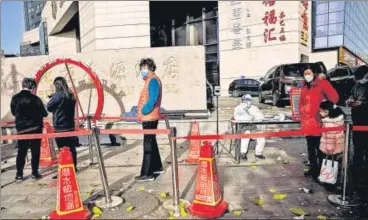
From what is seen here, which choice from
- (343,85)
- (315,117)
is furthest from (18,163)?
(343,85)

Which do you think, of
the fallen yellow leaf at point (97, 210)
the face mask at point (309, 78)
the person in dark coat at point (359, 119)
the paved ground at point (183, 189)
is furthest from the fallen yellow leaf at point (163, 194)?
the person in dark coat at point (359, 119)

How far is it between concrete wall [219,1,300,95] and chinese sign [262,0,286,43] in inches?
2.9

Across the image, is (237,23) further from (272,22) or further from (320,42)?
(320,42)

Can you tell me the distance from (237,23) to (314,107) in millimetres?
21083

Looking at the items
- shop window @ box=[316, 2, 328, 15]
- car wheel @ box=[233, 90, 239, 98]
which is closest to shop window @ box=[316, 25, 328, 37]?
shop window @ box=[316, 2, 328, 15]

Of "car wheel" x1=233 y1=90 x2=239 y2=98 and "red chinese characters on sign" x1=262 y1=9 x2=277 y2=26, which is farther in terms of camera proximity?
"red chinese characters on sign" x1=262 y1=9 x2=277 y2=26

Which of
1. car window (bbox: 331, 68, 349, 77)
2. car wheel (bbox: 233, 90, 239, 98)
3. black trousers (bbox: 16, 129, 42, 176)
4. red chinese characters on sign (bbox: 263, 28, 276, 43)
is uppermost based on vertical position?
red chinese characters on sign (bbox: 263, 28, 276, 43)

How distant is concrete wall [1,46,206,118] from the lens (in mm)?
10102

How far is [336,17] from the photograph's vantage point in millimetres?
33062

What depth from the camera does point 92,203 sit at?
4297 mm

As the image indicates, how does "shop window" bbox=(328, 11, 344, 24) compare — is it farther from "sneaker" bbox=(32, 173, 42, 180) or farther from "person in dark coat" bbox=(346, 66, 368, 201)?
"sneaker" bbox=(32, 173, 42, 180)

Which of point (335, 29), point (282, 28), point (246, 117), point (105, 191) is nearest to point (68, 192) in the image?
point (105, 191)

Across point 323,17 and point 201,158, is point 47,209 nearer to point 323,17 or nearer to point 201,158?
point 201,158

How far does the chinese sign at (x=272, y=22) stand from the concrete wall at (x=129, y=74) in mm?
15680
